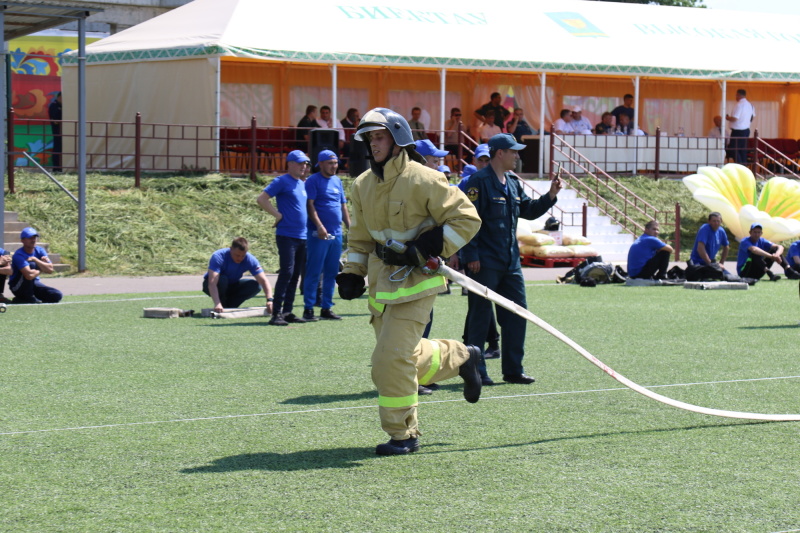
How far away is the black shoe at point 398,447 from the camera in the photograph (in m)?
5.92

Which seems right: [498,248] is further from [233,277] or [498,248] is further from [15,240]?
[15,240]

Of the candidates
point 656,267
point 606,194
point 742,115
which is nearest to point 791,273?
point 656,267

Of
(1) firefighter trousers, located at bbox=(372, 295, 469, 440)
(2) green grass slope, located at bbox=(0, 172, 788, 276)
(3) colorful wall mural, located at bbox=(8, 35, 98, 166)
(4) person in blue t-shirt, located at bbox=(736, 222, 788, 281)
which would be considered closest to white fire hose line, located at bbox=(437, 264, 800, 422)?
(1) firefighter trousers, located at bbox=(372, 295, 469, 440)

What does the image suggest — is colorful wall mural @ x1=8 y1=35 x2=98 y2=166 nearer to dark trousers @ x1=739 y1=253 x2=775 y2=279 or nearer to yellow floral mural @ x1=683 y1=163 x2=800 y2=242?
yellow floral mural @ x1=683 y1=163 x2=800 y2=242

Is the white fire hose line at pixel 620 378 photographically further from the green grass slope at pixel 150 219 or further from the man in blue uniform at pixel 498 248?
the green grass slope at pixel 150 219

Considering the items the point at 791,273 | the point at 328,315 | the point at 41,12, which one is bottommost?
the point at 328,315

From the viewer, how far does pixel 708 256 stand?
17.9 meters

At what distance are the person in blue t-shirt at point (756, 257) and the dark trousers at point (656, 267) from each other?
1.42m

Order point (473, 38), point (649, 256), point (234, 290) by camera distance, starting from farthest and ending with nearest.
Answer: point (473, 38)
point (649, 256)
point (234, 290)

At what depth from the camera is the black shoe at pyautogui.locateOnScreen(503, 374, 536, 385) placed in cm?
823

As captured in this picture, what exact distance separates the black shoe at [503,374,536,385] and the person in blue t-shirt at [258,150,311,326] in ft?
13.3

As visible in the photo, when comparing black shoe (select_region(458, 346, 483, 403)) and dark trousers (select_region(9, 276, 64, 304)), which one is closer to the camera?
black shoe (select_region(458, 346, 483, 403))

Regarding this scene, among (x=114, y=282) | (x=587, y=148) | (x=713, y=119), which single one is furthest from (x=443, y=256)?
(x=713, y=119)

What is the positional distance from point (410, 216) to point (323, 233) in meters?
5.95
